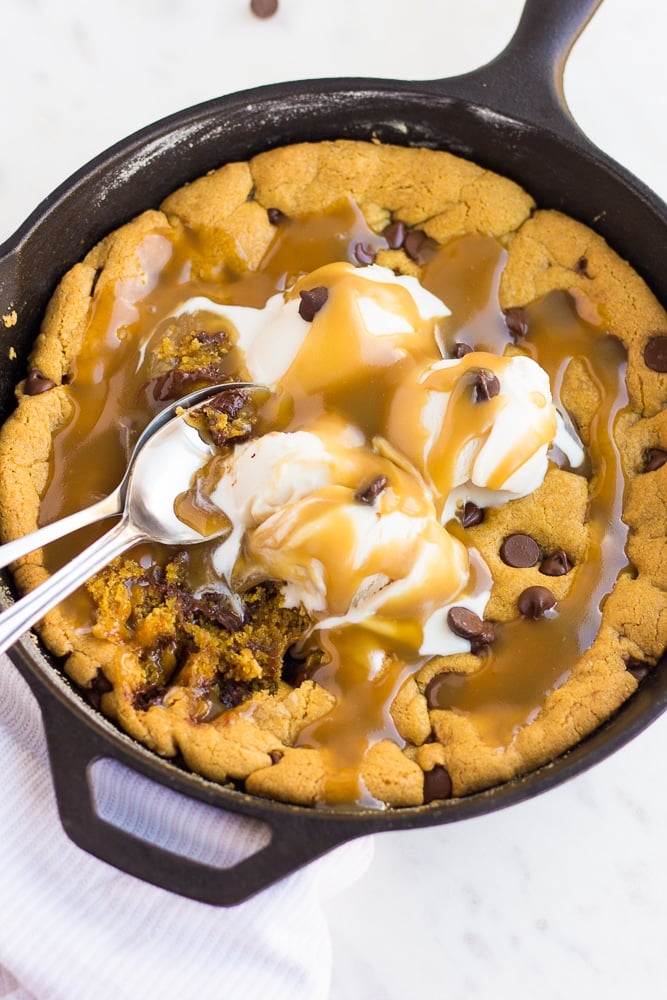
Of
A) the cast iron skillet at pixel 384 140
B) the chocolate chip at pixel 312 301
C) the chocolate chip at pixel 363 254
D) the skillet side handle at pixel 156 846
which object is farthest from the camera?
the chocolate chip at pixel 363 254

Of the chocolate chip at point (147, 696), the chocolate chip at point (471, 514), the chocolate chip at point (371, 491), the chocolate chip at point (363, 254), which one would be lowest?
the chocolate chip at point (147, 696)

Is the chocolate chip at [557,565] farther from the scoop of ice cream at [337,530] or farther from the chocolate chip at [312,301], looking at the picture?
the chocolate chip at [312,301]

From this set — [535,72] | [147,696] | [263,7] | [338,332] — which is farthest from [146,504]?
[263,7]

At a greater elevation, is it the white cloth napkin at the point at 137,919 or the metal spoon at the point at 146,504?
the metal spoon at the point at 146,504

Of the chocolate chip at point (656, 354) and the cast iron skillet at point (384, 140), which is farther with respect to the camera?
the chocolate chip at point (656, 354)

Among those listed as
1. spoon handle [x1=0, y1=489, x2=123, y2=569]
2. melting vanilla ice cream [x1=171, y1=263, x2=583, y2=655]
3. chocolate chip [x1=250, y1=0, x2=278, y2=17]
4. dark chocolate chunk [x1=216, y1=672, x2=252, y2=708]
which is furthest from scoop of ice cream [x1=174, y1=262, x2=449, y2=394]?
chocolate chip [x1=250, y1=0, x2=278, y2=17]

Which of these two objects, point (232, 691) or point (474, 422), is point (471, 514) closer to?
point (474, 422)

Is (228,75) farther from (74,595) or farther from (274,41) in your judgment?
(74,595)

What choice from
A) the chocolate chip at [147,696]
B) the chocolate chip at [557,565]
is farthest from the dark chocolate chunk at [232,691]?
the chocolate chip at [557,565]
